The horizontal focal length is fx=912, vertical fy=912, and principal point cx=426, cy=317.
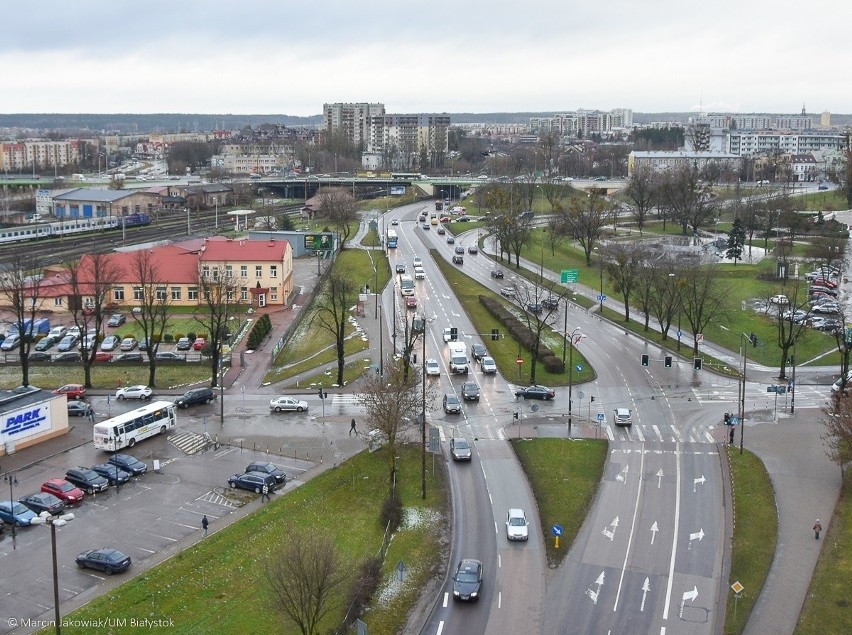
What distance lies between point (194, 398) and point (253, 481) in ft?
38.0

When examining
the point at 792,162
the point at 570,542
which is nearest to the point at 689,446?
the point at 570,542

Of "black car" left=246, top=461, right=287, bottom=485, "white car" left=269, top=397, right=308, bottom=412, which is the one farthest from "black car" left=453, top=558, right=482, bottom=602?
"white car" left=269, top=397, right=308, bottom=412

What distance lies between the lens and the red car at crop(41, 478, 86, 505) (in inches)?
1256

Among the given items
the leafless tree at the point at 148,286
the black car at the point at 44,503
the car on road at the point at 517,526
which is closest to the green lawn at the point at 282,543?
the car on road at the point at 517,526

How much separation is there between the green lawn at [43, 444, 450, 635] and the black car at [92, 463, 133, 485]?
17.0ft

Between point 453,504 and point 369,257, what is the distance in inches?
2193

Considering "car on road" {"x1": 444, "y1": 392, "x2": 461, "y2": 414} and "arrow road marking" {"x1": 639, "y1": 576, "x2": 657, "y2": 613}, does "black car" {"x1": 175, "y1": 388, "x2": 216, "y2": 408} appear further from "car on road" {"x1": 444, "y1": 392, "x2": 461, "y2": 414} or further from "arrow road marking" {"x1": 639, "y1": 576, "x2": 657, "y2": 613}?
"arrow road marking" {"x1": 639, "y1": 576, "x2": 657, "y2": 613}

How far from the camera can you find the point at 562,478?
110ft

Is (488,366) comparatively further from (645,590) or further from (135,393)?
(645,590)

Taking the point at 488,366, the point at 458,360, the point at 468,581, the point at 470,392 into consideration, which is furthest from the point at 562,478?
the point at 458,360

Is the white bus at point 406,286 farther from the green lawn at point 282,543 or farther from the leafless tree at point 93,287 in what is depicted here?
the green lawn at point 282,543

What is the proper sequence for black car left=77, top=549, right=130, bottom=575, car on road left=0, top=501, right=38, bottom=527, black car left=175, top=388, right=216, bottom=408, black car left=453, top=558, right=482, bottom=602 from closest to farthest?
black car left=453, top=558, right=482, bottom=602 < black car left=77, top=549, right=130, bottom=575 < car on road left=0, top=501, right=38, bottom=527 < black car left=175, top=388, right=216, bottom=408

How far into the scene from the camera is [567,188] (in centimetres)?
13500

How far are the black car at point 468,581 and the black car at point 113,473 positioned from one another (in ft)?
46.8
